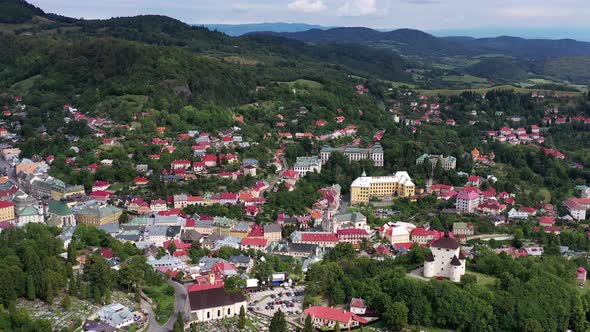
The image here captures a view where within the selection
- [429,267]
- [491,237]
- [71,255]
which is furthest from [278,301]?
[491,237]

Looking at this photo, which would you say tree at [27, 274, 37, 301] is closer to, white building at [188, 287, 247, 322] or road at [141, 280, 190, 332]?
road at [141, 280, 190, 332]

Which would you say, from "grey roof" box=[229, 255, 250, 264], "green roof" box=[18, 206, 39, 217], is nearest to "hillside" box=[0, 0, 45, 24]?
"green roof" box=[18, 206, 39, 217]

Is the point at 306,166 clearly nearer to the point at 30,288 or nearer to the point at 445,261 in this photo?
the point at 445,261

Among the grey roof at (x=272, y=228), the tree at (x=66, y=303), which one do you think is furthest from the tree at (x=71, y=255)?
the grey roof at (x=272, y=228)

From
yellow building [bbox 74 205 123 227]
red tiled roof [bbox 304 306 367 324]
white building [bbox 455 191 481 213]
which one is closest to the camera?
red tiled roof [bbox 304 306 367 324]

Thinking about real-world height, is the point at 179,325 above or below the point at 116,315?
above

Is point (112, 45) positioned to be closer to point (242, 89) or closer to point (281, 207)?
point (242, 89)

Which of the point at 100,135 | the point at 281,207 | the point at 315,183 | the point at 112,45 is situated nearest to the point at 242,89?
the point at 112,45
